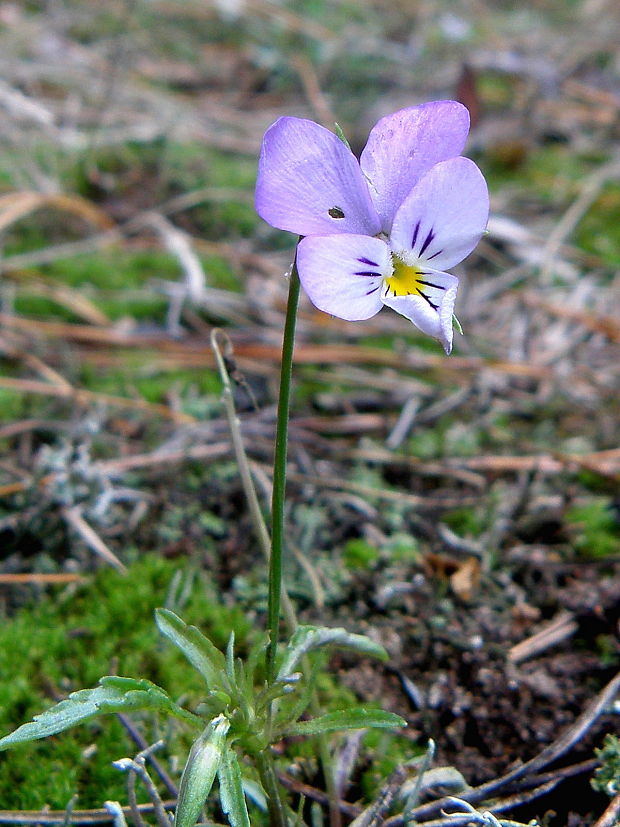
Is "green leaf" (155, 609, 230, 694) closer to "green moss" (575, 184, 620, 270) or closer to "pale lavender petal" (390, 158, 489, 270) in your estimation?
"pale lavender petal" (390, 158, 489, 270)

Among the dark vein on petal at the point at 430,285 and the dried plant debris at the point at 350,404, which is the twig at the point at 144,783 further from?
the dark vein on petal at the point at 430,285

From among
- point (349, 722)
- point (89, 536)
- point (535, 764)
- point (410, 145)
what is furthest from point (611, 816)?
point (89, 536)

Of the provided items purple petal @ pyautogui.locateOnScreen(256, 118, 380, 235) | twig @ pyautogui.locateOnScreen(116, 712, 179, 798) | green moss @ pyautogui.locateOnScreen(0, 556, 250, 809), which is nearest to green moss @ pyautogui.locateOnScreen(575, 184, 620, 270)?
green moss @ pyautogui.locateOnScreen(0, 556, 250, 809)

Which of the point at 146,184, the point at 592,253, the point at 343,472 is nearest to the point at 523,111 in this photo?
the point at 592,253

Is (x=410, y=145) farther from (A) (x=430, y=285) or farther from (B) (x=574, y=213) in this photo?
(B) (x=574, y=213)

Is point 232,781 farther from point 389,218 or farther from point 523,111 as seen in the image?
point 523,111

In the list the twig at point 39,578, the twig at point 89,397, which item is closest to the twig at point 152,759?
the twig at point 39,578

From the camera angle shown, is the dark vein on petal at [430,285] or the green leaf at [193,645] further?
the green leaf at [193,645]
